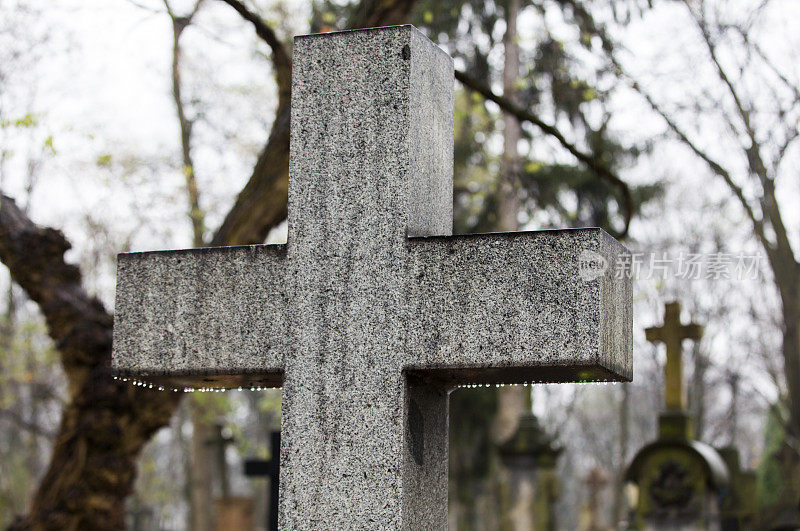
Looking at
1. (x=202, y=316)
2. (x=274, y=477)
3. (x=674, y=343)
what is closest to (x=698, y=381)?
(x=674, y=343)

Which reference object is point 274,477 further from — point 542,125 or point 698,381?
point 698,381

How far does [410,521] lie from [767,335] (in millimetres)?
24001

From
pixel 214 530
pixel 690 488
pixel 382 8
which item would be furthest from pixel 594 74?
pixel 214 530

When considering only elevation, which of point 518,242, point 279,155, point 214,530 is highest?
point 279,155

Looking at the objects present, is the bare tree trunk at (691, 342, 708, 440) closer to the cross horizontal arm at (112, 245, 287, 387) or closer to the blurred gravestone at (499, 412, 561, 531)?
the blurred gravestone at (499, 412, 561, 531)

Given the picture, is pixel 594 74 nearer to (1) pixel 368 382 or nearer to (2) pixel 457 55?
(2) pixel 457 55

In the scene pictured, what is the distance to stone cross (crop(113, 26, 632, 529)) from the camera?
9.25ft

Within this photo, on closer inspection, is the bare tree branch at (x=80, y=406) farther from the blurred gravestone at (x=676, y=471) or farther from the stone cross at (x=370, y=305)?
the blurred gravestone at (x=676, y=471)

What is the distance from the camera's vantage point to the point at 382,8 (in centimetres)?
660

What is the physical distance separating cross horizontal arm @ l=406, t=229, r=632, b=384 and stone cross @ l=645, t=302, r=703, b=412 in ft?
36.1

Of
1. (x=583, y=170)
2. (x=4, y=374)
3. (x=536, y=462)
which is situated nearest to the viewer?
(x=536, y=462)

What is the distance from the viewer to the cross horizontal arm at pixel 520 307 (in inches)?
108

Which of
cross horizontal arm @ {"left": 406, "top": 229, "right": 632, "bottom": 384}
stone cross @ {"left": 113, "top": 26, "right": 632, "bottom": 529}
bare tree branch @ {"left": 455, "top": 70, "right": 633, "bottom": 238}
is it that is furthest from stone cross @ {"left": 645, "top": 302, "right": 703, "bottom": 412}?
cross horizontal arm @ {"left": 406, "top": 229, "right": 632, "bottom": 384}

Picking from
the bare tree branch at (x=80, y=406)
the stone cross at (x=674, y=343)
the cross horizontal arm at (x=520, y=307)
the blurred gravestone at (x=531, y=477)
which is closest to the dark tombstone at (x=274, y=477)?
the cross horizontal arm at (x=520, y=307)
